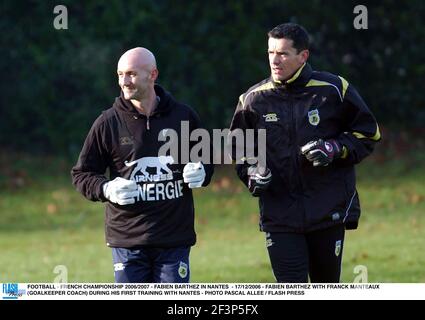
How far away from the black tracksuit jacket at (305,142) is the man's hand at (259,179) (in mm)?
121

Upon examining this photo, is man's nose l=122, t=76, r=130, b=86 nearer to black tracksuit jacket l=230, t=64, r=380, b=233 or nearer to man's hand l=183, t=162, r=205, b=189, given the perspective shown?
man's hand l=183, t=162, r=205, b=189

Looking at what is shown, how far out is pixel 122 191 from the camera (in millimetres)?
7461

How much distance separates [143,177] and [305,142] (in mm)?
1200

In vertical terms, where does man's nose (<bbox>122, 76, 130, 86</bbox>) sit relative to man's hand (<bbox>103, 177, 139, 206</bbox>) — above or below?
above

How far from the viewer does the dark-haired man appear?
306 inches

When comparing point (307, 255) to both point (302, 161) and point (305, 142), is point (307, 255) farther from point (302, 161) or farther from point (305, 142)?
point (305, 142)

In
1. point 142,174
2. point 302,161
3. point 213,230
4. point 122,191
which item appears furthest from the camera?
point 213,230

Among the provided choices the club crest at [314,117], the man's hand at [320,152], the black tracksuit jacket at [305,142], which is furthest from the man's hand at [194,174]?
the club crest at [314,117]

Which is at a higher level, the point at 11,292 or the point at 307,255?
the point at 307,255

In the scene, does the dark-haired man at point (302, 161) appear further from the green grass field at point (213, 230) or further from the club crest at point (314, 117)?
the green grass field at point (213, 230)

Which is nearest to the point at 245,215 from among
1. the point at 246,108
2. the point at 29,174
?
the point at 29,174

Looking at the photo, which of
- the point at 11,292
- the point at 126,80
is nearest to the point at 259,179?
the point at 126,80

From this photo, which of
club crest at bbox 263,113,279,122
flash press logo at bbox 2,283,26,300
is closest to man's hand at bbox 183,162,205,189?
club crest at bbox 263,113,279,122

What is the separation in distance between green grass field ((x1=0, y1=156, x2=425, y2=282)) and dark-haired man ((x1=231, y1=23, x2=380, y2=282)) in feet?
11.5
